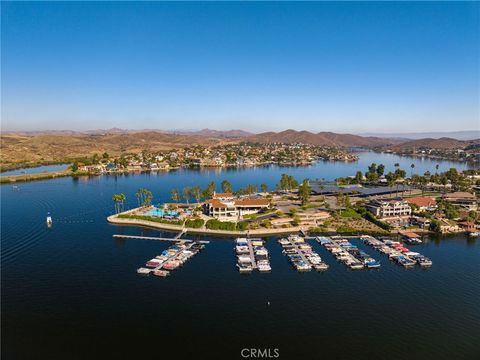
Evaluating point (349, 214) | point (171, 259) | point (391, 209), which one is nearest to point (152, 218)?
point (171, 259)

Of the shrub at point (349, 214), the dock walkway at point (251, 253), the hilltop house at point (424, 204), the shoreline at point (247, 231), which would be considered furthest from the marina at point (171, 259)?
the hilltop house at point (424, 204)

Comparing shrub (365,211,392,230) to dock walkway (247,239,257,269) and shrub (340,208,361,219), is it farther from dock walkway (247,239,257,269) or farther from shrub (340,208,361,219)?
dock walkway (247,239,257,269)

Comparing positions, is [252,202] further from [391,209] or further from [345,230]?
[391,209]

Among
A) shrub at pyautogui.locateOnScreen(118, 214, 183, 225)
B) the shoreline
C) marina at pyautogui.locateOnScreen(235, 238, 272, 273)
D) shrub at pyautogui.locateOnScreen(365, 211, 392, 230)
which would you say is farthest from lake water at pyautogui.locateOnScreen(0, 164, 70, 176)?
shrub at pyautogui.locateOnScreen(365, 211, 392, 230)

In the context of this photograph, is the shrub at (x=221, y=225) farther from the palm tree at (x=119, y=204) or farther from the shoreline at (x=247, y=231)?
the palm tree at (x=119, y=204)

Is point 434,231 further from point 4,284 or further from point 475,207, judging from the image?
point 4,284
